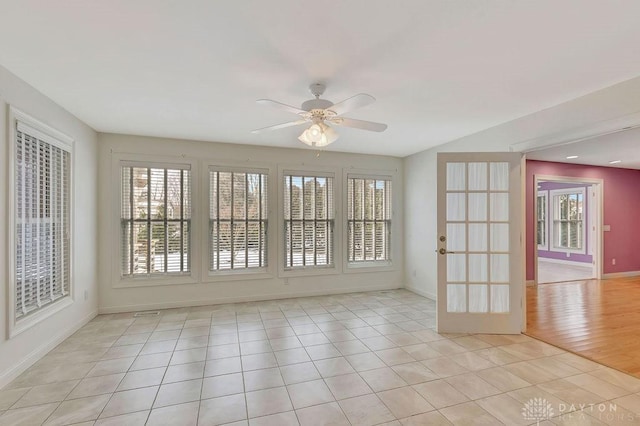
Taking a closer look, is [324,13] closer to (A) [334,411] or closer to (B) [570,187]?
(A) [334,411]

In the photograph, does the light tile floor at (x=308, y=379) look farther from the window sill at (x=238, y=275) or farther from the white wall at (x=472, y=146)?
the white wall at (x=472, y=146)

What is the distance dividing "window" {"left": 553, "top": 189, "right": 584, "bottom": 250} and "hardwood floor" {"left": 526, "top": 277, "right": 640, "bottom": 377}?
2336mm

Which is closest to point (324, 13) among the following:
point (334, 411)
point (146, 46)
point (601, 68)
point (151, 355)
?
point (146, 46)

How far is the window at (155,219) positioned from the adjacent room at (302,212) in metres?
0.03

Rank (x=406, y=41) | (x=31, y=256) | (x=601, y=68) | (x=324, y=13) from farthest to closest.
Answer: (x=31, y=256) → (x=601, y=68) → (x=406, y=41) → (x=324, y=13)

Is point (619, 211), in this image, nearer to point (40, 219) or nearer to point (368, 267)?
point (368, 267)

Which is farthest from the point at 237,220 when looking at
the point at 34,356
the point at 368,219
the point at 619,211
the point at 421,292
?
the point at 619,211

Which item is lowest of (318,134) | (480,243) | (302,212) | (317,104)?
(480,243)

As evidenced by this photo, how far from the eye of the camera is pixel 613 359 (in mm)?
2877

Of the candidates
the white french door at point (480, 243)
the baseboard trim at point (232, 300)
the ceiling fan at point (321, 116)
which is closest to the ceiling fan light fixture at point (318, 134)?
the ceiling fan at point (321, 116)

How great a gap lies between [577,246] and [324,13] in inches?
381

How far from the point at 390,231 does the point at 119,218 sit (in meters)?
4.41

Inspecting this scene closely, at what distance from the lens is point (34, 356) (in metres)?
2.82

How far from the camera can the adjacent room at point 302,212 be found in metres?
2.02
